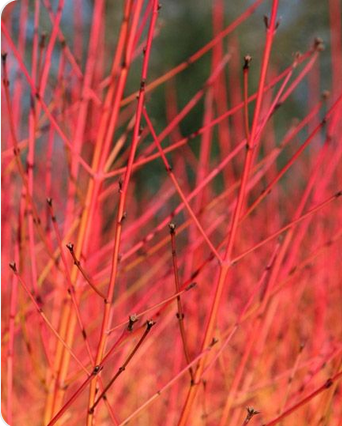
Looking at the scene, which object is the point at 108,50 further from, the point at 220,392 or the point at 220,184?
the point at 220,392

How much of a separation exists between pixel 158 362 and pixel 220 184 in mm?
2443

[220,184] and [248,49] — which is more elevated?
[248,49]

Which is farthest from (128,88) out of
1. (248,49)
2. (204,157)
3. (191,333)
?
(204,157)

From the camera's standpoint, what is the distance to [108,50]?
12.3 feet

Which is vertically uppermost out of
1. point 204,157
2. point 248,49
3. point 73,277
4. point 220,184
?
point 248,49

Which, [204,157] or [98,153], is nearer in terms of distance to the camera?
[98,153]

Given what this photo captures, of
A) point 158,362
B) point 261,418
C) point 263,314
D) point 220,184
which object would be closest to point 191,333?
point 261,418

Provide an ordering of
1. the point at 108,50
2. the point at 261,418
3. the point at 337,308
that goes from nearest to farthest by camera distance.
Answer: the point at 261,418 < the point at 337,308 < the point at 108,50

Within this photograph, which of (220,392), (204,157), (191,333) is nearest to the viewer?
(204,157)

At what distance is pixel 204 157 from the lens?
87cm

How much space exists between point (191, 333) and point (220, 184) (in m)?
2.73

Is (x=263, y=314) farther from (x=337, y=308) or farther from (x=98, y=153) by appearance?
(x=337, y=308)

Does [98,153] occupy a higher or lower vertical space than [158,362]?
lower

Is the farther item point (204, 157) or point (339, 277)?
point (339, 277)
